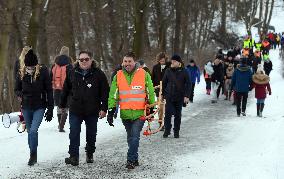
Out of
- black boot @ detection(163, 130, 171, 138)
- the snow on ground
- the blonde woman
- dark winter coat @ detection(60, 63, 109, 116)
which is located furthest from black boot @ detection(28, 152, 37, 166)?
black boot @ detection(163, 130, 171, 138)

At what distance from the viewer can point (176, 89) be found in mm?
10523

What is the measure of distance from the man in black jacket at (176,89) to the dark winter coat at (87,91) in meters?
3.06

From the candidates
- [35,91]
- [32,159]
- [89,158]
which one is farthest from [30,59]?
[89,158]

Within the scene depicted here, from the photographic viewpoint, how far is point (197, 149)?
943 centimetres

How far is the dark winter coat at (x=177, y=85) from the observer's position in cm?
1053

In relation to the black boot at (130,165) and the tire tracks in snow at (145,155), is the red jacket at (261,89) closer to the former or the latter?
the tire tracks in snow at (145,155)

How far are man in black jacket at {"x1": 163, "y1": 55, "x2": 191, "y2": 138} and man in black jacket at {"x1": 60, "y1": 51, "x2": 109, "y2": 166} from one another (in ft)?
9.97

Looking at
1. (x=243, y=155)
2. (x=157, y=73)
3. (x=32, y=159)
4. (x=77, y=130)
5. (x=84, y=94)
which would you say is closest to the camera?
(x=84, y=94)

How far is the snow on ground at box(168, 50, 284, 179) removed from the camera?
24.3 ft

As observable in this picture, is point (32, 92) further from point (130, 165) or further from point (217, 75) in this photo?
point (217, 75)

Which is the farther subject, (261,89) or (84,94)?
(261,89)

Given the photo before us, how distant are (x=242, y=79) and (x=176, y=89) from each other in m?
4.43

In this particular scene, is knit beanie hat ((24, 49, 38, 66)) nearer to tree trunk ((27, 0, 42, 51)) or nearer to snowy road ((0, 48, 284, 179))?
snowy road ((0, 48, 284, 179))

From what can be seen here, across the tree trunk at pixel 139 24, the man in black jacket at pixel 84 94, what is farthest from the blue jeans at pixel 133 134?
the tree trunk at pixel 139 24
